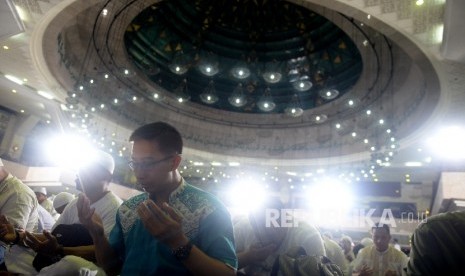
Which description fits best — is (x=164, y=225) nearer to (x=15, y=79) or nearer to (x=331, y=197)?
(x=15, y=79)

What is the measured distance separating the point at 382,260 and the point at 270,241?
337 cm

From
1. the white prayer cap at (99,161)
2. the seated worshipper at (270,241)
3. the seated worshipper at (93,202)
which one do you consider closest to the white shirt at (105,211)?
the seated worshipper at (93,202)

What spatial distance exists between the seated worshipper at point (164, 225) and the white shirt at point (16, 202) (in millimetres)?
1770

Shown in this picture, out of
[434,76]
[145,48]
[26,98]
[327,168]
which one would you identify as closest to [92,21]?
[145,48]

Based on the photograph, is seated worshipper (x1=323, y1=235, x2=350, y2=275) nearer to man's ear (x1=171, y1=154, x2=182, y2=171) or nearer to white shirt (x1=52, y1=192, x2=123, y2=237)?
white shirt (x1=52, y1=192, x2=123, y2=237)

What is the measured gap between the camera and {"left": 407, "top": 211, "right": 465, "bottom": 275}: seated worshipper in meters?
1.42

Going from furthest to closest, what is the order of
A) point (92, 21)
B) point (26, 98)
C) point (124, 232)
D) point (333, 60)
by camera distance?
point (26, 98) < point (333, 60) < point (92, 21) < point (124, 232)

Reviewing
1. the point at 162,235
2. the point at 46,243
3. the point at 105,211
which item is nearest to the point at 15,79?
the point at 105,211

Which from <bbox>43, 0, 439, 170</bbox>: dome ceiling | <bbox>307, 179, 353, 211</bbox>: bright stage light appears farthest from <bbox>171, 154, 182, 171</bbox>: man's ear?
<bbox>307, 179, 353, 211</bbox>: bright stage light

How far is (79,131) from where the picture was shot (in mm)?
13188

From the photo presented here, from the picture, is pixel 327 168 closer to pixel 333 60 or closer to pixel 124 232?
pixel 333 60

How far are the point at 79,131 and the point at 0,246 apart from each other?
34.9ft

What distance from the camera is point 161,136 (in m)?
1.82

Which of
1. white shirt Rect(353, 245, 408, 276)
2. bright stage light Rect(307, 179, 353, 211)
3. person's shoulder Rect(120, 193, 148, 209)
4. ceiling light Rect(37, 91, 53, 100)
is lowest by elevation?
bright stage light Rect(307, 179, 353, 211)
